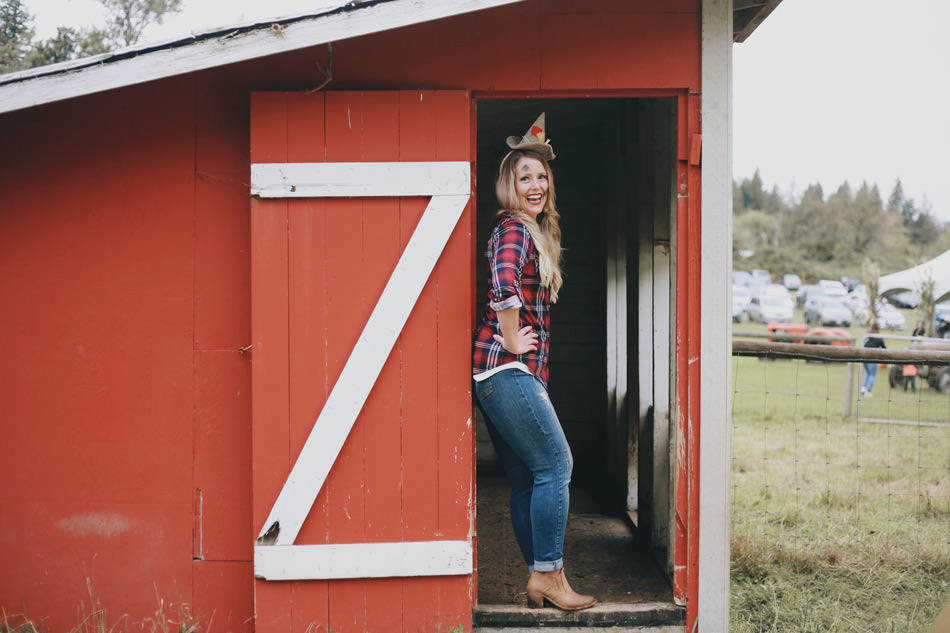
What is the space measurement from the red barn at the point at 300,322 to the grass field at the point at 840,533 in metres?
0.93

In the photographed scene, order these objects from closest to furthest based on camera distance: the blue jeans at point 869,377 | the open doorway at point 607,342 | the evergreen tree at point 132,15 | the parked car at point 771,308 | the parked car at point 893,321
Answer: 1. the open doorway at point 607,342
2. the evergreen tree at point 132,15
3. the blue jeans at point 869,377
4. the parked car at point 893,321
5. the parked car at point 771,308

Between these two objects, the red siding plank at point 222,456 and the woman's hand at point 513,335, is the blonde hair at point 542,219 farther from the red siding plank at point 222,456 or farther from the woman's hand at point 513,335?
the red siding plank at point 222,456

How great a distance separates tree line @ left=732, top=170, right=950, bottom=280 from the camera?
4878 cm

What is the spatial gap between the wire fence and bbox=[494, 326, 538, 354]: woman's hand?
1.99 metres

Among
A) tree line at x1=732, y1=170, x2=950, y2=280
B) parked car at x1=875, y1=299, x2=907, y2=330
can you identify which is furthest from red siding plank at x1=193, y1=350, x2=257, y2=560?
tree line at x1=732, y1=170, x2=950, y2=280

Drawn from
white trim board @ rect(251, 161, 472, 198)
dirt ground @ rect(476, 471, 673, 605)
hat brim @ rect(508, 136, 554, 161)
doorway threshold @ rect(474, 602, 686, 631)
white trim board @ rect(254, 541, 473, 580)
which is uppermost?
hat brim @ rect(508, 136, 554, 161)

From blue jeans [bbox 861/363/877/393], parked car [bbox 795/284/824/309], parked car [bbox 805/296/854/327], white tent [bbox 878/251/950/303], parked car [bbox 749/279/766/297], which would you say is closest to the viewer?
blue jeans [bbox 861/363/877/393]

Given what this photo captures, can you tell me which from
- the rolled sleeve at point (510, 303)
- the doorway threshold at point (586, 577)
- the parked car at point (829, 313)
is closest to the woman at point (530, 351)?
the rolled sleeve at point (510, 303)

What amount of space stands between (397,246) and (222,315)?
2.85 feet

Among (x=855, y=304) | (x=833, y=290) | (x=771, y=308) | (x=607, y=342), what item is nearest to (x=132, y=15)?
(x=607, y=342)

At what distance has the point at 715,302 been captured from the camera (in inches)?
121

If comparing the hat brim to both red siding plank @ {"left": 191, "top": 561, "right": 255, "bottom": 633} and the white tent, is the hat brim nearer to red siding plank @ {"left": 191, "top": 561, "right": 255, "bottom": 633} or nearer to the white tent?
red siding plank @ {"left": 191, "top": 561, "right": 255, "bottom": 633}

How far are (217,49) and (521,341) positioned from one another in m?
1.62

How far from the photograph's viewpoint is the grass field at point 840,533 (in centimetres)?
366
